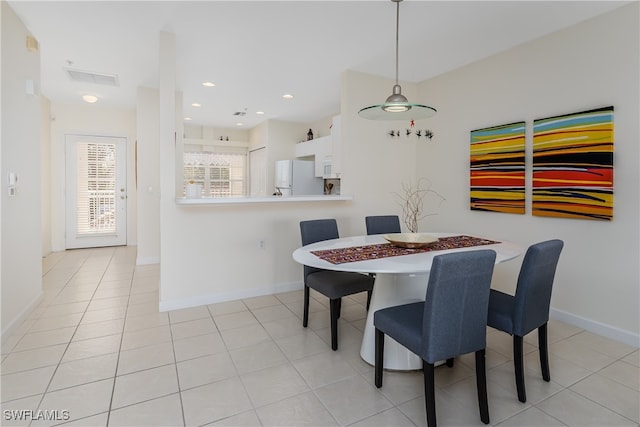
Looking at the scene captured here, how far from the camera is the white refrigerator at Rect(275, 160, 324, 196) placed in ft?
20.3

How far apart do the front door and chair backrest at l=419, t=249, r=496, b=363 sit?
6.29 metres

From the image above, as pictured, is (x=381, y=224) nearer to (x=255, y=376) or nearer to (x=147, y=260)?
(x=255, y=376)

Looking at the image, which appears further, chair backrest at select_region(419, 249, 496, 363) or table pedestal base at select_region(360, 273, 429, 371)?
table pedestal base at select_region(360, 273, 429, 371)

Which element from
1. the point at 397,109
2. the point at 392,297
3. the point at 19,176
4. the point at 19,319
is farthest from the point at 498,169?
the point at 19,319

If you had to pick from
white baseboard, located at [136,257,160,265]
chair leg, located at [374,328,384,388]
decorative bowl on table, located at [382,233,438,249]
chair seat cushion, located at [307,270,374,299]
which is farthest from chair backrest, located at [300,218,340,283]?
white baseboard, located at [136,257,160,265]

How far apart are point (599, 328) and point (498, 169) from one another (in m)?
1.60

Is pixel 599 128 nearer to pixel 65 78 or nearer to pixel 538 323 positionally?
pixel 538 323

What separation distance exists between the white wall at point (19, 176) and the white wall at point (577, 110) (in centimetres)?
417

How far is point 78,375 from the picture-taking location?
6.84 ft

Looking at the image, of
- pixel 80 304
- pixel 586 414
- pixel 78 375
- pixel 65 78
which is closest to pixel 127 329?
pixel 78 375

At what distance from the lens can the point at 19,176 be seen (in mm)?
2814

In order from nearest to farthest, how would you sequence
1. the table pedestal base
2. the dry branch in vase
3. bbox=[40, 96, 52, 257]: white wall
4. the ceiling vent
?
the table pedestal base < the ceiling vent < the dry branch in vase < bbox=[40, 96, 52, 257]: white wall

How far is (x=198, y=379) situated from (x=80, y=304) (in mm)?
2042

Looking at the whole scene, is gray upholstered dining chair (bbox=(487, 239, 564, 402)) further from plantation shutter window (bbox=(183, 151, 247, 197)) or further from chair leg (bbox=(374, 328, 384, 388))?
plantation shutter window (bbox=(183, 151, 247, 197))
